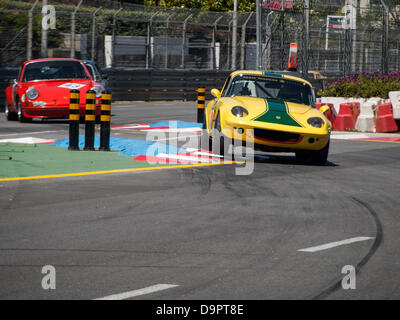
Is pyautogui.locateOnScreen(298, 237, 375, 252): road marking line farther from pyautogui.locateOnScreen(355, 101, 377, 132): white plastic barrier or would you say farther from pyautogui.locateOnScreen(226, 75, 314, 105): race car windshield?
pyautogui.locateOnScreen(355, 101, 377, 132): white plastic barrier

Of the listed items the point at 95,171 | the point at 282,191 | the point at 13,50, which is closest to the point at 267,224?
the point at 282,191

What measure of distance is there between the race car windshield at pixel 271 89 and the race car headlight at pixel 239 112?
1121mm

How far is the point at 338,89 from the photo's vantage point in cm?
2383

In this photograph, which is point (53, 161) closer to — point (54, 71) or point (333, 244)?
point (333, 244)

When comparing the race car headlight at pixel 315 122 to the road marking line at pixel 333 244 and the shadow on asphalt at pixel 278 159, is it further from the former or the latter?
the road marking line at pixel 333 244

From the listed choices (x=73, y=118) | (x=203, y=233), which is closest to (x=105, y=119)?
(x=73, y=118)

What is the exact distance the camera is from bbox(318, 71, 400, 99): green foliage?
75.6ft

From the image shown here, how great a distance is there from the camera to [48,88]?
19344mm

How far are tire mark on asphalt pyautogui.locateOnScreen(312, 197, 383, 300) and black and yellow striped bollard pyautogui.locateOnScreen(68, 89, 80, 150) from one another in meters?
5.75

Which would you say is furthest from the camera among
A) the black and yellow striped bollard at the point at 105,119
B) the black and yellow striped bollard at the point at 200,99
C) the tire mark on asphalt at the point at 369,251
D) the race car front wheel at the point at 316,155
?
the black and yellow striped bollard at the point at 200,99

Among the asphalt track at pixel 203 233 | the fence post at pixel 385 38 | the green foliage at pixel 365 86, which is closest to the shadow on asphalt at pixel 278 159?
the asphalt track at pixel 203 233

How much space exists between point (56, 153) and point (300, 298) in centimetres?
880

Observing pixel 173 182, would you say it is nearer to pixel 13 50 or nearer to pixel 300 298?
pixel 300 298

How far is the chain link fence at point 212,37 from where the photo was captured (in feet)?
101
